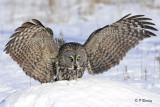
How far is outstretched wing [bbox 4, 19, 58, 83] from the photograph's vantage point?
16.6 feet

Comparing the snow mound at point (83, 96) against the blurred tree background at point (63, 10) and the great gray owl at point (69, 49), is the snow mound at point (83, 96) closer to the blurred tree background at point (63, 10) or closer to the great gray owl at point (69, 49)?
the great gray owl at point (69, 49)

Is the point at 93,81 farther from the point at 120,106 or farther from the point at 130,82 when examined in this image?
the point at 130,82

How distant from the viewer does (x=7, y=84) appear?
669cm

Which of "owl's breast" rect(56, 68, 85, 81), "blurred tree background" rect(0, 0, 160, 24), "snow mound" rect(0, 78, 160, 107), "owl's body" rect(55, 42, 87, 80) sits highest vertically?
"blurred tree background" rect(0, 0, 160, 24)

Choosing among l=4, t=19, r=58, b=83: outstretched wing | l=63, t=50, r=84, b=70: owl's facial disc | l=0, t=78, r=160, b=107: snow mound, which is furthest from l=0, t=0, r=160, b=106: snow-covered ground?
l=4, t=19, r=58, b=83: outstretched wing

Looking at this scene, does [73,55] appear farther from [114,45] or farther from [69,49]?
[114,45]

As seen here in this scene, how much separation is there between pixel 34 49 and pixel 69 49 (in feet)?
1.71

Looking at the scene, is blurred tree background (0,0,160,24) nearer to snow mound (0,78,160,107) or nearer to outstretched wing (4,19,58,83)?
outstretched wing (4,19,58,83)

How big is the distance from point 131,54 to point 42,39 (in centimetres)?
421

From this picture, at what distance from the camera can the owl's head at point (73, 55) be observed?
5391mm

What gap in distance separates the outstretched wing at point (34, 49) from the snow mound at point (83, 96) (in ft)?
2.67

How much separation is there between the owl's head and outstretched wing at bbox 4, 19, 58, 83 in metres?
0.17

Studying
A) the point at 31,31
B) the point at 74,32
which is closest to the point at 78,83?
the point at 31,31

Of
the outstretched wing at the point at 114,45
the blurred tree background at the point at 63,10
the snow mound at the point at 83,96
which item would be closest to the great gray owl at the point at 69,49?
the outstretched wing at the point at 114,45
